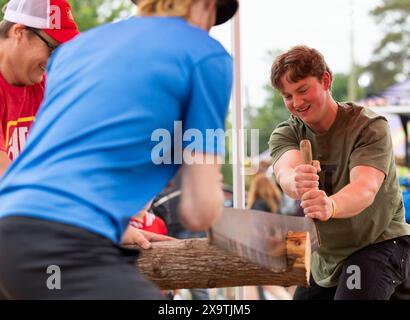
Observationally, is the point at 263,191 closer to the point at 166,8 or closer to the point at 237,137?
the point at 237,137

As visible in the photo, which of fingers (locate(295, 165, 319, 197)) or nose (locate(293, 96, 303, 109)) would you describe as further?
nose (locate(293, 96, 303, 109))

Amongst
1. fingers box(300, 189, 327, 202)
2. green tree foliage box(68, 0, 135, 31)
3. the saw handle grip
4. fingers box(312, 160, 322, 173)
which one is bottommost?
fingers box(300, 189, 327, 202)

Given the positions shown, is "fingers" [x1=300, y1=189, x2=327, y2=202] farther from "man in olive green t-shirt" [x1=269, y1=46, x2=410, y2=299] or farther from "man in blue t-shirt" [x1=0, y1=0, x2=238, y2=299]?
"man in blue t-shirt" [x1=0, y1=0, x2=238, y2=299]

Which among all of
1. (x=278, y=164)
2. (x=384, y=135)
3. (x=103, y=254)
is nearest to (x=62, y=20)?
(x=278, y=164)

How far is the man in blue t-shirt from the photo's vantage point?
6.13 feet

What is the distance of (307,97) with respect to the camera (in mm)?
3598

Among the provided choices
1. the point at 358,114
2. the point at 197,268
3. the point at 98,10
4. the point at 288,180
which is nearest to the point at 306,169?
the point at 288,180

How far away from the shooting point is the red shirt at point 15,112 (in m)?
3.44

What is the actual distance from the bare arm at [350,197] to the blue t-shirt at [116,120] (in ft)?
4.21

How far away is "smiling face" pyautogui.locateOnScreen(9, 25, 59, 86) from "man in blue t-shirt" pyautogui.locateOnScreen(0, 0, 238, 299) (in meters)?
1.29

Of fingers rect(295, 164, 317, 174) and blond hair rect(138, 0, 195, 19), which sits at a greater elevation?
blond hair rect(138, 0, 195, 19)

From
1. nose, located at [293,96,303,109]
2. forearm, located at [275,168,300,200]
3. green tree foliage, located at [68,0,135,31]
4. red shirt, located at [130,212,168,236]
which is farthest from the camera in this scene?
green tree foliage, located at [68,0,135,31]

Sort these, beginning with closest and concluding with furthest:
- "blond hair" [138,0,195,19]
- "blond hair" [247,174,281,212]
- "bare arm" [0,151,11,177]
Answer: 1. "blond hair" [138,0,195,19]
2. "bare arm" [0,151,11,177]
3. "blond hair" [247,174,281,212]

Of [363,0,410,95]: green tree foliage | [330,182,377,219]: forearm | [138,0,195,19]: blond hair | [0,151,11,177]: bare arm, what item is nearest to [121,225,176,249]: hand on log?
[0,151,11,177]: bare arm
